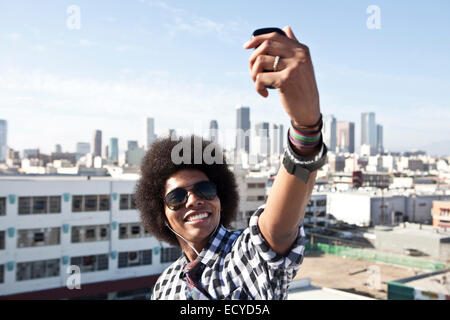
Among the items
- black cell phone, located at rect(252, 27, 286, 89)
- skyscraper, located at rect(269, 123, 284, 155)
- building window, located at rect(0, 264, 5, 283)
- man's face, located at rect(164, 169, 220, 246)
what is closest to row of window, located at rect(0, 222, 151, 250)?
building window, located at rect(0, 264, 5, 283)

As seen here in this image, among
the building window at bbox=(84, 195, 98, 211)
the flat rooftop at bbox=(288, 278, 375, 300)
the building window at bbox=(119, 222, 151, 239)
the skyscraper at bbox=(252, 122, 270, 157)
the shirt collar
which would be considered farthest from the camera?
the building window at bbox=(119, 222, 151, 239)

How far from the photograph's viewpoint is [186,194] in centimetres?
189

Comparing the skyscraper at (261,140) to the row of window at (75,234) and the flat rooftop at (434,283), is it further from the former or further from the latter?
the flat rooftop at (434,283)

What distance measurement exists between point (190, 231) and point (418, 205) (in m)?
52.3

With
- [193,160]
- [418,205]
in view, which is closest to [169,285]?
[193,160]

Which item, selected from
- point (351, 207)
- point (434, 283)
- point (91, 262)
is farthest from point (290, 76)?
point (351, 207)

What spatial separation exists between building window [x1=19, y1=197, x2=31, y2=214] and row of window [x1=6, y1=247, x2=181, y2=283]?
98.5 inches

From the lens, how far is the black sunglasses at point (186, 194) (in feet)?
6.08

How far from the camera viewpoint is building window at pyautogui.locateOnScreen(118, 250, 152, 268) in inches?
836

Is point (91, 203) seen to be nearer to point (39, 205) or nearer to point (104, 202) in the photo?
point (104, 202)

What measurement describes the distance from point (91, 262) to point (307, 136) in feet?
70.2

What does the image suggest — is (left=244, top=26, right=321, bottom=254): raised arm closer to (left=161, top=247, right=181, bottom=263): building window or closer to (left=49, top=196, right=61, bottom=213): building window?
(left=49, top=196, right=61, bottom=213): building window

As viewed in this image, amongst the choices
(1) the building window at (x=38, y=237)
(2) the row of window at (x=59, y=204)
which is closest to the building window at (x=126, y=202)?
(2) the row of window at (x=59, y=204)
